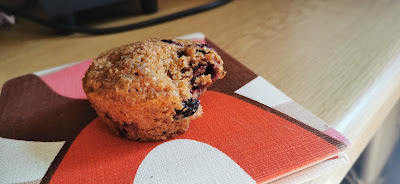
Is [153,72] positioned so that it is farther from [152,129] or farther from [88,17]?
[88,17]

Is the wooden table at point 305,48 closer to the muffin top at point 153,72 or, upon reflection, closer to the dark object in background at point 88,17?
the dark object in background at point 88,17

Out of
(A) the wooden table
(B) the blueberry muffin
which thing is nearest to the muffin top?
(B) the blueberry muffin

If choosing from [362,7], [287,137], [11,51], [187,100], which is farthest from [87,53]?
[362,7]

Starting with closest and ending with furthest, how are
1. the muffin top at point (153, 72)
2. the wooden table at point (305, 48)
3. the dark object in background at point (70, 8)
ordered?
the muffin top at point (153, 72)
the wooden table at point (305, 48)
the dark object in background at point (70, 8)

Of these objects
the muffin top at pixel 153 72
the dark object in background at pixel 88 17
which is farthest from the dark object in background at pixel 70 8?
the muffin top at pixel 153 72

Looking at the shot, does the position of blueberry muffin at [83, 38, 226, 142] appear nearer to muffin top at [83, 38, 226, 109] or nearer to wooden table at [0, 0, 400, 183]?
muffin top at [83, 38, 226, 109]

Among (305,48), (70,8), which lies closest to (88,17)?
(70,8)
